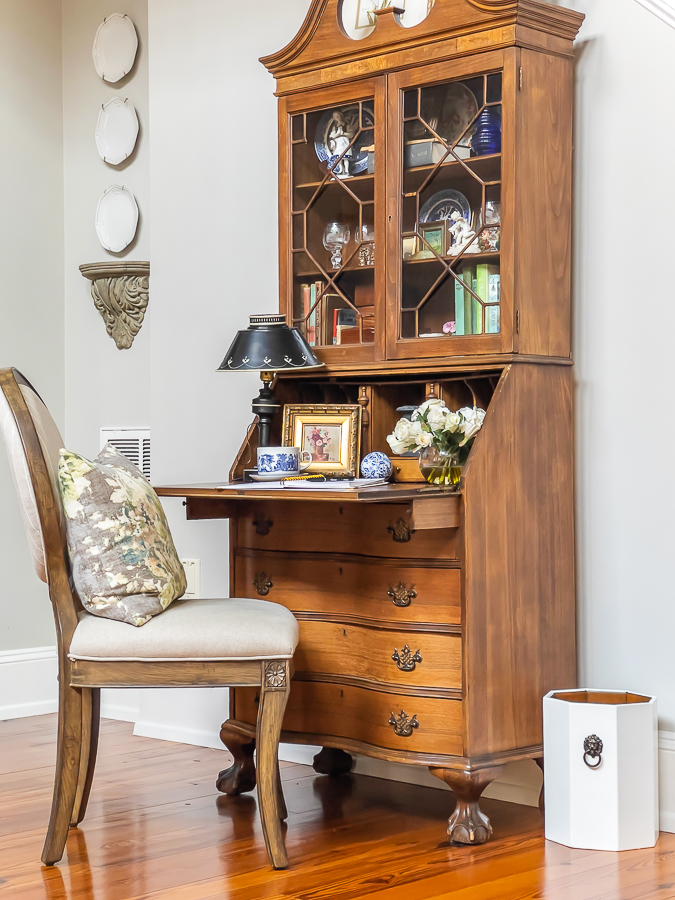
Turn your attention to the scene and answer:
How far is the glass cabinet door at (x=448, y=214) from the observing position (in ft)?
8.73

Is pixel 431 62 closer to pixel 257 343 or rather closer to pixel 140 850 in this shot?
pixel 257 343

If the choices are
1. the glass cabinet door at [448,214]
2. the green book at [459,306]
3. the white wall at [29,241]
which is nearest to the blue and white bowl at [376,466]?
the glass cabinet door at [448,214]

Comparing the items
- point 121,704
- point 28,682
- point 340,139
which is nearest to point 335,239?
point 340,139

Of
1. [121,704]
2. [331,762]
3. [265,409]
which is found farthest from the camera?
[121,704]

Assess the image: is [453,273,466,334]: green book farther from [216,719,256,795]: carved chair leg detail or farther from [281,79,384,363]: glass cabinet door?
[216,719,256,795]: carved chair leg detail

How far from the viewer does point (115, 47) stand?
4117mm

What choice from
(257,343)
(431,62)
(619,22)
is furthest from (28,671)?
(619,22)

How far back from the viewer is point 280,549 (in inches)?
116

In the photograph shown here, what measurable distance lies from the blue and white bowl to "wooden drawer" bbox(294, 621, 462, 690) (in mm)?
380

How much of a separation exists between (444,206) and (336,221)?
34 centimetres

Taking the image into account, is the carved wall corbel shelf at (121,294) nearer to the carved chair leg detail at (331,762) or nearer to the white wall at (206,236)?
the white wall at (206,236)

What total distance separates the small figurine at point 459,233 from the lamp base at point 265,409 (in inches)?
25.1

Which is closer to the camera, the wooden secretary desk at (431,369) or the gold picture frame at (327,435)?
the wooden secretary desk at (431,369)

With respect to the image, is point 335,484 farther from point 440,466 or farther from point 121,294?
point 121,294
